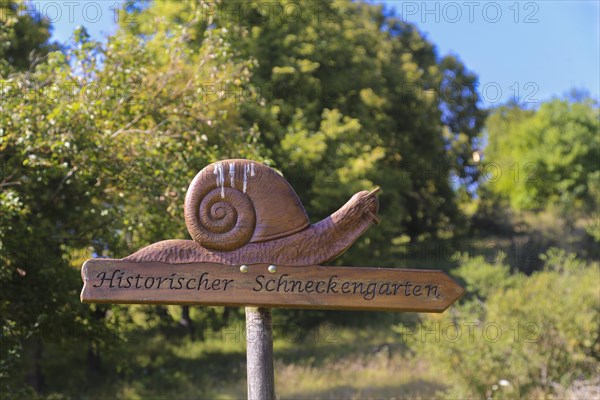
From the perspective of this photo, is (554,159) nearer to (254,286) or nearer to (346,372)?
(346,372)

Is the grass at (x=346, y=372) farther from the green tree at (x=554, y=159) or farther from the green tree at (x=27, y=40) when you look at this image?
the green tree at (x=554, y=159)

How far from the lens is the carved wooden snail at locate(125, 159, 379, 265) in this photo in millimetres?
5285

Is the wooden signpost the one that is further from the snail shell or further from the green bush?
the green bush

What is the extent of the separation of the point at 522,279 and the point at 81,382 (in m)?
9.62

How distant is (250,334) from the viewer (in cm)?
550

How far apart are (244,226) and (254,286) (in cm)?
41

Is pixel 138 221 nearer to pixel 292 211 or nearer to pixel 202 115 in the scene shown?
pixel 202 115

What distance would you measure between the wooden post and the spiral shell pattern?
1.84 feet

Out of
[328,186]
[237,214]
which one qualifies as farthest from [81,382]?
[237,214]

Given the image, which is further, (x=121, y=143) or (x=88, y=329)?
(x=88, y=329)

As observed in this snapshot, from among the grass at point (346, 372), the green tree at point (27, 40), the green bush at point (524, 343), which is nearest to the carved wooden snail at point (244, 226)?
the green bush at point (524, 343)

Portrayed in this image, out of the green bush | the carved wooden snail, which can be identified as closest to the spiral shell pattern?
the carved wooden snail

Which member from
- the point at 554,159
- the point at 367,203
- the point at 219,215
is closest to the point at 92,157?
the point at 219,215

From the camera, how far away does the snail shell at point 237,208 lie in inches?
208
